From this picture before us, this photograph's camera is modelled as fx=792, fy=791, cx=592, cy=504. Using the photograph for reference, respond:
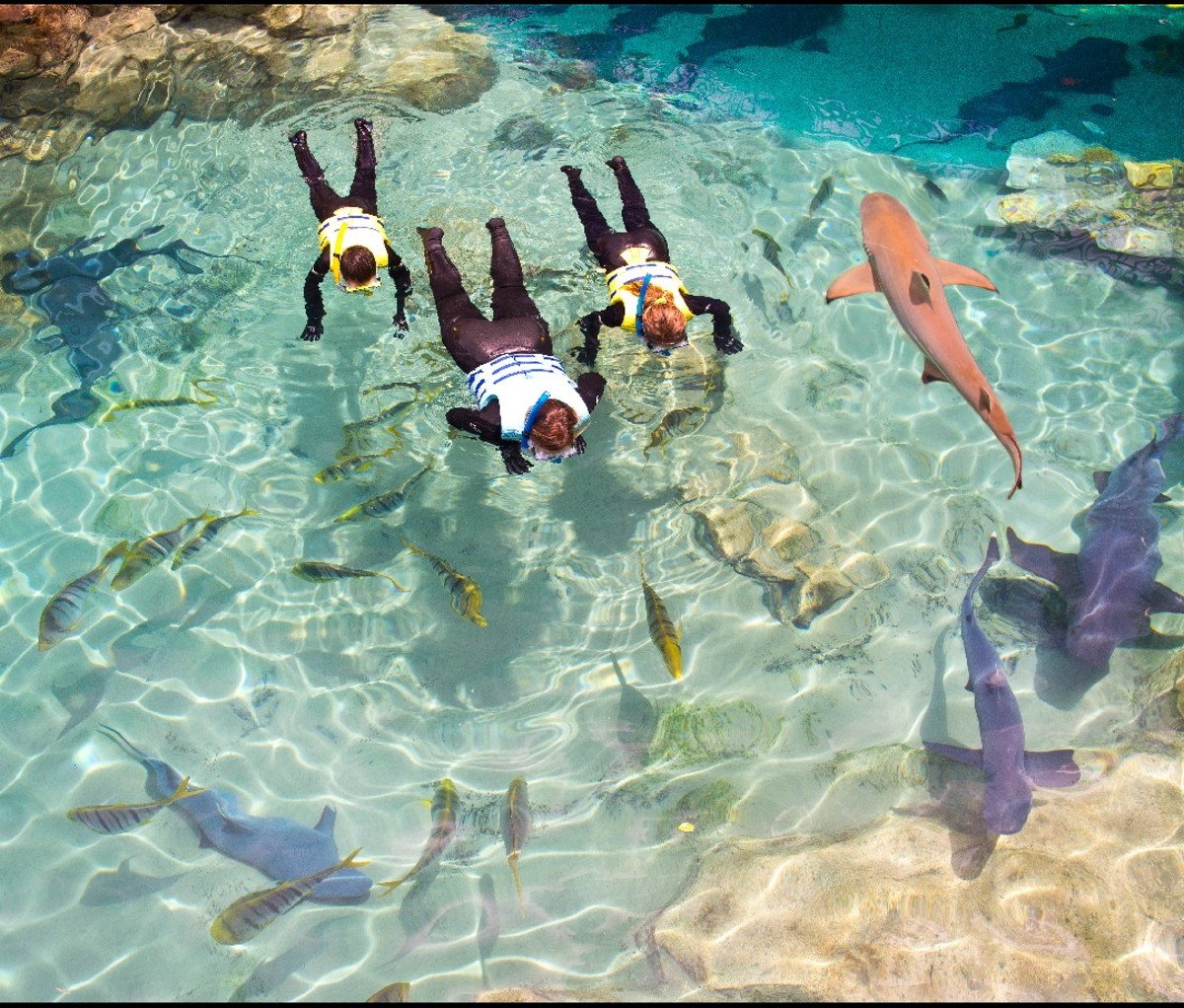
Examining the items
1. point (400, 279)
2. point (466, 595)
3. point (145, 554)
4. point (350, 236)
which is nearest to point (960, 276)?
point (466, 595)

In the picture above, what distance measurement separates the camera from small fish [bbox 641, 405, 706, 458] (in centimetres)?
598

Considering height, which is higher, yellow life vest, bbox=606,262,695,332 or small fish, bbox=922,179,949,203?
yellow life vest, bbox=606,262,695,332

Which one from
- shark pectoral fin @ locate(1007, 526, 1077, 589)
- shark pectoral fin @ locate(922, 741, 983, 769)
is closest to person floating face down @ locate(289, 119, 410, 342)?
shark pectoral fin @ locate(922, 741, 983, 769)

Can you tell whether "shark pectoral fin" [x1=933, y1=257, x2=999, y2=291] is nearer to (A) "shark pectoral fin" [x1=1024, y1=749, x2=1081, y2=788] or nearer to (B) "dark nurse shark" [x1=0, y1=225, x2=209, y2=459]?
(A) "shark pectoral fin" [x1=1024, y1=749, x2=1081, y2=788]

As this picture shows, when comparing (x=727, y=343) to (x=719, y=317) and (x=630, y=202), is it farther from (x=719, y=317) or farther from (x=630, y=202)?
(x=630, y=202)

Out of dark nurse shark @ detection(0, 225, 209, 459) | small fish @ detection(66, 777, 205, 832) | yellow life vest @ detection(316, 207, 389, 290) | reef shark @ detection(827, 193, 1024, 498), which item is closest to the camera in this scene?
reef shark @ detection(827, 193, 1024, 498)

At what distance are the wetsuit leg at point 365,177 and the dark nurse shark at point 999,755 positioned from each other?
555cm

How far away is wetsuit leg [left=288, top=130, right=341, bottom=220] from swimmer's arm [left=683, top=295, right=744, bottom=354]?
3107 millimetres

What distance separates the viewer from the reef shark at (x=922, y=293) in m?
3.87

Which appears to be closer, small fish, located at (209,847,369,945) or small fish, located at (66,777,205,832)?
small fish, located at (209,847,369,945)

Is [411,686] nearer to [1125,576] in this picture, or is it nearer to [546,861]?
[546,861]

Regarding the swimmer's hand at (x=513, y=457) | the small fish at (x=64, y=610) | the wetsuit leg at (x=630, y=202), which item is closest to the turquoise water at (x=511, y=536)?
the small fish at (x=64, y=610)

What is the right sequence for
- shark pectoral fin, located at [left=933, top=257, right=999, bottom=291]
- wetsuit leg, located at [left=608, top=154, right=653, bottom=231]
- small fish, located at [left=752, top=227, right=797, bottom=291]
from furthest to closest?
small fish, located at [left=752, top=227, right=797, bottom=291]
wetsuit leg, located at [left=608, top=154, right=653, bottom=231]
shark pectoral fin, located at [left=933, top=257, right=999, bottom=291]

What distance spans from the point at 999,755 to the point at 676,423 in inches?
122
